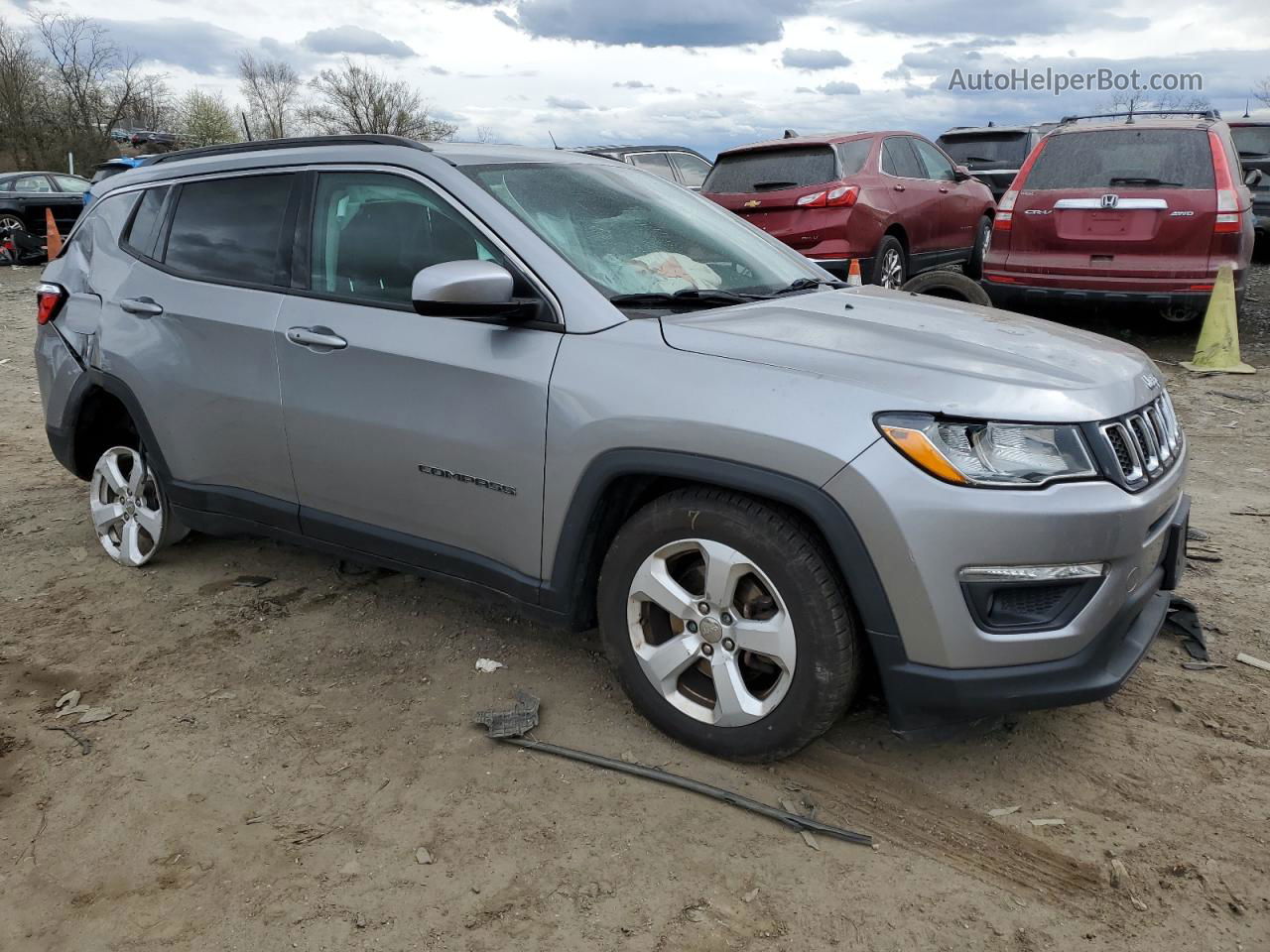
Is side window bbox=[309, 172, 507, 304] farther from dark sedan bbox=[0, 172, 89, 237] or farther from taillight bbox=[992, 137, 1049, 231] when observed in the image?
dark sedan bbox=[0, 172, 89, 237]

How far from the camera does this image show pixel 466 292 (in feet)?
9.52

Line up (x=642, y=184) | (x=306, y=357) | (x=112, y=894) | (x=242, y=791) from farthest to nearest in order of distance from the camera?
(x=642, y=184) < (x=306, y=357) < (x=242, y=791) < (x=112, y=894)

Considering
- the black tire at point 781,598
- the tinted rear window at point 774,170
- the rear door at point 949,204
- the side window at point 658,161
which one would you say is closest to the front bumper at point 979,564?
the black tire at point 781,598

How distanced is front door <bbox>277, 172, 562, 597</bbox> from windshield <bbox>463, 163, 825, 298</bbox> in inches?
8.8

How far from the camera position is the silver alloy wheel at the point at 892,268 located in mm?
9250

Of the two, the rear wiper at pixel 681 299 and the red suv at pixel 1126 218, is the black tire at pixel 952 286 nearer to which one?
the red suv at pixel 1126 218

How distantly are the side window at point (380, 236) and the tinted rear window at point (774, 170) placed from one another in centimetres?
602

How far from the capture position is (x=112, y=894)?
8.16ft

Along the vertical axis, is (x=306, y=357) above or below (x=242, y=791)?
above

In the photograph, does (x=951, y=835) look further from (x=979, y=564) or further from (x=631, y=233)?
(x=631, y=233)

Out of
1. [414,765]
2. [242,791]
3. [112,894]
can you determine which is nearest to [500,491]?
[414,765]

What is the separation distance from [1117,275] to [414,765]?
6.98 meters

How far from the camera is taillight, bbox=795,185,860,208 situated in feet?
28.6

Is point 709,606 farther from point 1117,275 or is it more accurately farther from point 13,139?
point 13,139
